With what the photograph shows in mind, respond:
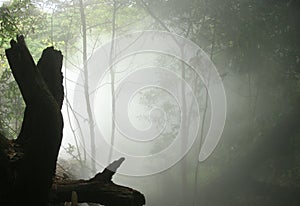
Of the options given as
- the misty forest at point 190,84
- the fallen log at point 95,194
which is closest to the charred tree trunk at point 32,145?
the fallen log at point 95,194

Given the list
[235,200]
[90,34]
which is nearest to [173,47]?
[90,34]

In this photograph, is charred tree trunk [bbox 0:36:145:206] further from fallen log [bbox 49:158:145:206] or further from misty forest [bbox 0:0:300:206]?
misty forest [bbox 0:0:300:206]

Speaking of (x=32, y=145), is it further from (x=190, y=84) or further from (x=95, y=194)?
(x=190, y=84)

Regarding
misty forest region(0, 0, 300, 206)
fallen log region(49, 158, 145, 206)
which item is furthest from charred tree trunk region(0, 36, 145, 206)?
misty forest region(0, 0, 300, 206)

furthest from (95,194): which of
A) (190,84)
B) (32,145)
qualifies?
(190,84)

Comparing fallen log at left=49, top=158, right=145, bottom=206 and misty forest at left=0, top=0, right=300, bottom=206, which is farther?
misty forest at left=0, top=0, right=300, bottom=206

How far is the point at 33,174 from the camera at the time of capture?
201 centimetres

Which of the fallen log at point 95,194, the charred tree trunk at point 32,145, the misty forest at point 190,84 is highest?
the misty forest at point 190,84

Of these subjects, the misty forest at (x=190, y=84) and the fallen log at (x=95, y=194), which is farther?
the misty forest at (x=190, y=84)

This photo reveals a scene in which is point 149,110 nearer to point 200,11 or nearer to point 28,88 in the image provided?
point 200,11

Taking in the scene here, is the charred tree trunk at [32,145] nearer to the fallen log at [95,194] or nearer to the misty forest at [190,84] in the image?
the fallen log at [95,194]

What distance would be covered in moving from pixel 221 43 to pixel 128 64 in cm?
315

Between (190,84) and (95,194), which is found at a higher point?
(190,84)

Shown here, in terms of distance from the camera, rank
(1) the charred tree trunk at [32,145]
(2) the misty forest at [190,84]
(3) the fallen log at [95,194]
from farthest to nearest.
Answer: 1. (2) the misty forest at [190,84]
2. (3) the fallen log at [95,194]
3. (1) the charred tree trunk at [32,145]
